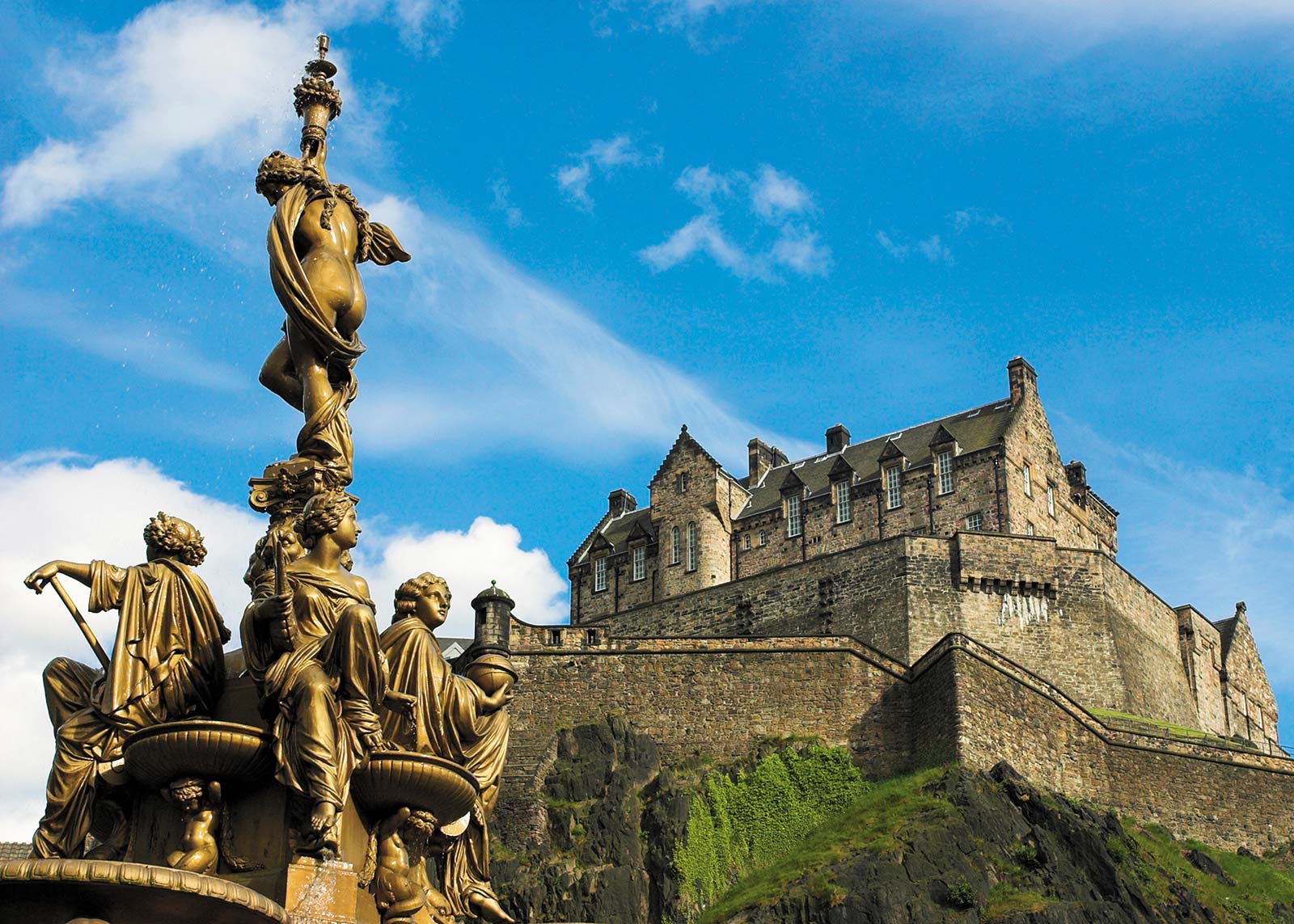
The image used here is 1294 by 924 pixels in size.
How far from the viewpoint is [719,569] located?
57344 mm

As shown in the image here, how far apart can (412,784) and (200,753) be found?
3.32ft

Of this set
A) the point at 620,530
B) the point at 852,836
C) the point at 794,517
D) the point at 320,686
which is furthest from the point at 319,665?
the point at 620,530

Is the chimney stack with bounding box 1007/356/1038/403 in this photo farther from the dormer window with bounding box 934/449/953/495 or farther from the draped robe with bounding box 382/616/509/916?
the draped robe with bounding box 382/616/509/916

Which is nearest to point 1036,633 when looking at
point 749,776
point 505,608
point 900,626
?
point 900,626

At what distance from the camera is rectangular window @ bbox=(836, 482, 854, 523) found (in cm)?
5616

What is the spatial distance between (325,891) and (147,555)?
82.4 inches

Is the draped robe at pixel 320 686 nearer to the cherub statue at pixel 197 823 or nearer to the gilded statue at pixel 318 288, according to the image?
the cherub statue at pixel 197 823

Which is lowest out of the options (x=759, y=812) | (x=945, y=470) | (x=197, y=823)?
(x=197, y=823)

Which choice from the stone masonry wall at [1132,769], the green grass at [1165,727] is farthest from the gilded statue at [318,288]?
the green grass at [1165,727]

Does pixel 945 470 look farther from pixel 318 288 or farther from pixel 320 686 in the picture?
pixel 320 686

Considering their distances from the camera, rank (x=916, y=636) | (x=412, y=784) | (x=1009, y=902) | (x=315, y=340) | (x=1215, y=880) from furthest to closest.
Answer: (x=916, y=636) → (x=1215, y=880) → (x=1009, y=902) → (x=315, y=340) → (x=412, y=784)

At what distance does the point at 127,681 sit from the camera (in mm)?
8789

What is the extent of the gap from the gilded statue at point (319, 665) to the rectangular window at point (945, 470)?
4653 cm

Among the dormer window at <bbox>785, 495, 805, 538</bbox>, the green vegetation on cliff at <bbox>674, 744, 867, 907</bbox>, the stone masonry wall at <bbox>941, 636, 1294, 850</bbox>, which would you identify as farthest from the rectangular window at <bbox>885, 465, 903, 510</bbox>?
the green vegetation on cliff at <bbox>674, 744, 867, 907</bbox>
